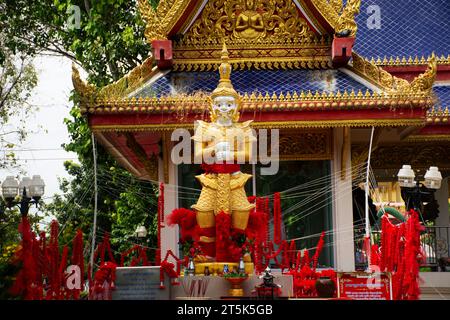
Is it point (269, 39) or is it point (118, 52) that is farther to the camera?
point (118, 52)

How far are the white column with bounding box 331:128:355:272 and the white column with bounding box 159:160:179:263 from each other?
2.46 m

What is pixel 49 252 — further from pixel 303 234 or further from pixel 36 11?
pixel 36 11

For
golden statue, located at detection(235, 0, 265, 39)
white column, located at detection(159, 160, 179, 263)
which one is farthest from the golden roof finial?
white column, located at detection(159, 160, 179, 263)

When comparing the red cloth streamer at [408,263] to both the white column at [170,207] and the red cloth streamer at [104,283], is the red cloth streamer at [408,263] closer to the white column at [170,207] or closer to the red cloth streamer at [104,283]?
the red cloth streamer at [104,283]

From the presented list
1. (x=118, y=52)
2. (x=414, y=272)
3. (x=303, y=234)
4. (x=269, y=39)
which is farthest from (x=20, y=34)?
(x=414, y=272)

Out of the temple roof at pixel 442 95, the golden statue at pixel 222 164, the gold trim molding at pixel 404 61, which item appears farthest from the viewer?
the gold trim molding at pixel 404 61

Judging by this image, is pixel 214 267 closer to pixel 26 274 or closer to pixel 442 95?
pixel 26 274

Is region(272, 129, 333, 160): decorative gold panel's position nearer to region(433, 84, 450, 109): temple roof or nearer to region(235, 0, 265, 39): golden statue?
region(235, 0, 265, 39): golden statue

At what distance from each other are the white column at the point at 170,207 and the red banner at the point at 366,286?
417 cm

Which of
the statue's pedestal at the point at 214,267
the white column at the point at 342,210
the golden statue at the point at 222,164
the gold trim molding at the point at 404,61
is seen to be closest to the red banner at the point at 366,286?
the statue's pedestal at the point at 214,267

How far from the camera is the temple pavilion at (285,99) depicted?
1388 cm

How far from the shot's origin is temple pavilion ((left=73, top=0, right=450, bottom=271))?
45.5 feet

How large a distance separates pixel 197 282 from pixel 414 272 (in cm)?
263

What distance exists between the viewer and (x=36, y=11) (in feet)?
72.2
